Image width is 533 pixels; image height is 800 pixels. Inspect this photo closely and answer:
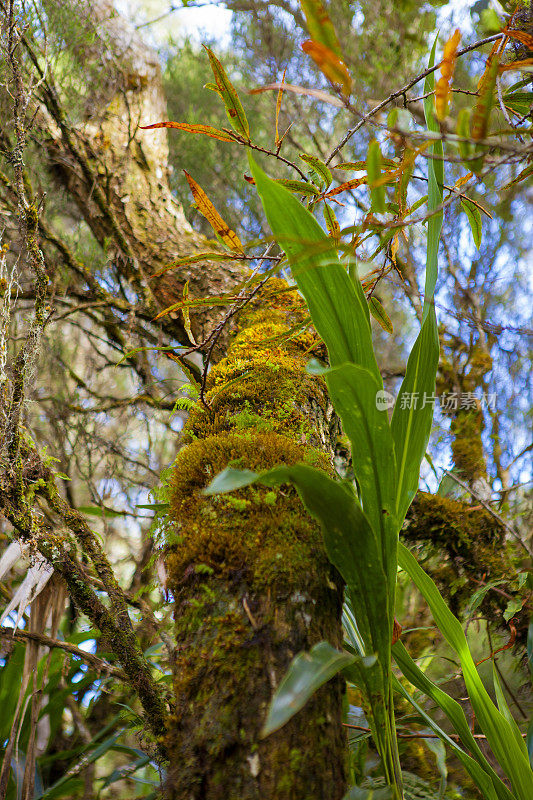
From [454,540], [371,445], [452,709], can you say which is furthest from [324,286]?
[454,540]

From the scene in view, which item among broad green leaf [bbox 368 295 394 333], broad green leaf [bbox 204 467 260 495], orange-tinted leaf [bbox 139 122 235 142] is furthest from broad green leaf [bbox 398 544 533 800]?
orange-tinted leaf [bbox 139 122 235 142]

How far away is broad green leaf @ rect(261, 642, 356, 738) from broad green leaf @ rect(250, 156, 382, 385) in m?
0.38

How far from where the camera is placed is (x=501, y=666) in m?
2.08

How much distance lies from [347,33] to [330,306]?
2.67 meters

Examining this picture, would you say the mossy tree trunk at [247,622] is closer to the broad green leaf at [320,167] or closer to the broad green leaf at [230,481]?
the broad green leaf at [230,481]

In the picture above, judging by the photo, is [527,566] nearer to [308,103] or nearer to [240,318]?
[240,318]

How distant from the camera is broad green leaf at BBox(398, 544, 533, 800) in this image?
0.88 meters

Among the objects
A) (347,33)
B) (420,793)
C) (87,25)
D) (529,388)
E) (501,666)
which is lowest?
(420,793)

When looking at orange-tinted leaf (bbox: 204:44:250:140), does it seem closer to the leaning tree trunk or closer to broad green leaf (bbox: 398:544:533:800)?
the leaning tree trunk

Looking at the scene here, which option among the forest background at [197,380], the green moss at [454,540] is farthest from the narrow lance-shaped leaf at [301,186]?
the green moss at [454,540]

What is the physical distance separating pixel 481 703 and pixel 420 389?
57 cm

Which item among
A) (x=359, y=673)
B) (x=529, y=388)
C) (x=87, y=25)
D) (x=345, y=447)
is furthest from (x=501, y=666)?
(x=87, y=25)

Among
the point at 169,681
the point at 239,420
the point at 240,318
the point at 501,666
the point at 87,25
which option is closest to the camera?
the point at 239,420

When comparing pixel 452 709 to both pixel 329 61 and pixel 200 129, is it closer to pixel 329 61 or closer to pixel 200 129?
pixel 329 61
